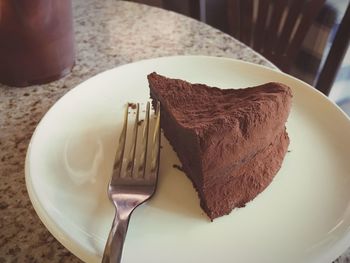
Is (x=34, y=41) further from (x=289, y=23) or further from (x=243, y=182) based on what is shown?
(x=289, y=23)

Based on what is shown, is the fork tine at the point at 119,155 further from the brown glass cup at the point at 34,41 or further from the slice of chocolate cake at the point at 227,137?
the brown glass cup at the point at 34,41

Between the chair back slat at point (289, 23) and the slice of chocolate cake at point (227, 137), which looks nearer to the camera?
the slice of chocolate cake at point (227, 137)

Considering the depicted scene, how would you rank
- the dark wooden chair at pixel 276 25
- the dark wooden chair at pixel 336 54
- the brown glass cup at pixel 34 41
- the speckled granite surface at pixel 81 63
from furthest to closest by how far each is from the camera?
1. the dark wooden chair at pixel 276 25
2. the dark wooden chair at pixel 336 54
3. the brown glass cup at pixel 34 41
4. the speckled granite surface at pixel 81 63

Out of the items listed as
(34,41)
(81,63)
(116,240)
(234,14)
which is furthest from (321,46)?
(116,240)

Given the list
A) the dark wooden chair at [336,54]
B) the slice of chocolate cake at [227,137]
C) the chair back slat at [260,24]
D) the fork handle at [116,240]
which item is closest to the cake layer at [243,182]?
the slice of chocolate cake at [227,137]

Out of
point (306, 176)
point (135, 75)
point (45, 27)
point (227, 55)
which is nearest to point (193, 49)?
point (227, 55)

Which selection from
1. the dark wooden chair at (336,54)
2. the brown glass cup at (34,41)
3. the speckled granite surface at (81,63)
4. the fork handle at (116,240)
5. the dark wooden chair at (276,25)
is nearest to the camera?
the fork handle at (116,240)

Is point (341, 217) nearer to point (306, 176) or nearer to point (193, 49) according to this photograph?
point (306, 176)
